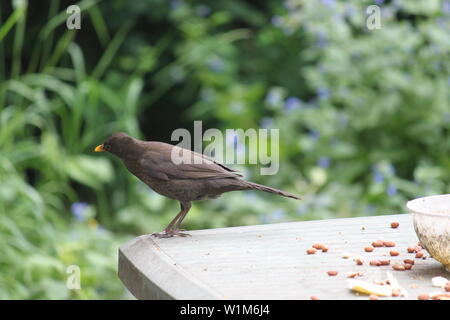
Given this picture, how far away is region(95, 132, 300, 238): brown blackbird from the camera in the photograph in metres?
2.99

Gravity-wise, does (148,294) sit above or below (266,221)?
above

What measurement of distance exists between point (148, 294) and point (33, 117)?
10.0 ft

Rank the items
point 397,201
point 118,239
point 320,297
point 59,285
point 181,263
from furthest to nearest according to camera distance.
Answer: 1. point 118,239
2. point 397,201
3. point 59,285
4. point 181,263
5. point 320,297

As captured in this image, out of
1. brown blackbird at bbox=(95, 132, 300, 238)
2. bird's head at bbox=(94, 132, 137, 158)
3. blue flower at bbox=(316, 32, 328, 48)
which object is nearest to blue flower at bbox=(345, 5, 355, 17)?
blue flower at bbox=(316, 32, 328, 48)

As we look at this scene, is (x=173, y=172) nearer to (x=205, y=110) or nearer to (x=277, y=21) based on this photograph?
(x=205, y=110)

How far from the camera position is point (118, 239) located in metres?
4.82

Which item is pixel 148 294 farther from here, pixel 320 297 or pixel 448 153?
pixel 448 153

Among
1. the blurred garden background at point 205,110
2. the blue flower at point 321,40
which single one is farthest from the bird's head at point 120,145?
the blue flower at point 321,40

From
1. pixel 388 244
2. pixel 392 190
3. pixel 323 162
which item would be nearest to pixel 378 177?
pixel 392 190

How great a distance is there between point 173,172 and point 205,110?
9.53 ft

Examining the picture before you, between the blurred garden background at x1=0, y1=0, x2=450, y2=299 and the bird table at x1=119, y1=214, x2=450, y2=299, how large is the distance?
1584 millimetres

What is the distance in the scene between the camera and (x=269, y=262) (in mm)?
2281

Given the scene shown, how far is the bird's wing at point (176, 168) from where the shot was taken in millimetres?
2980
